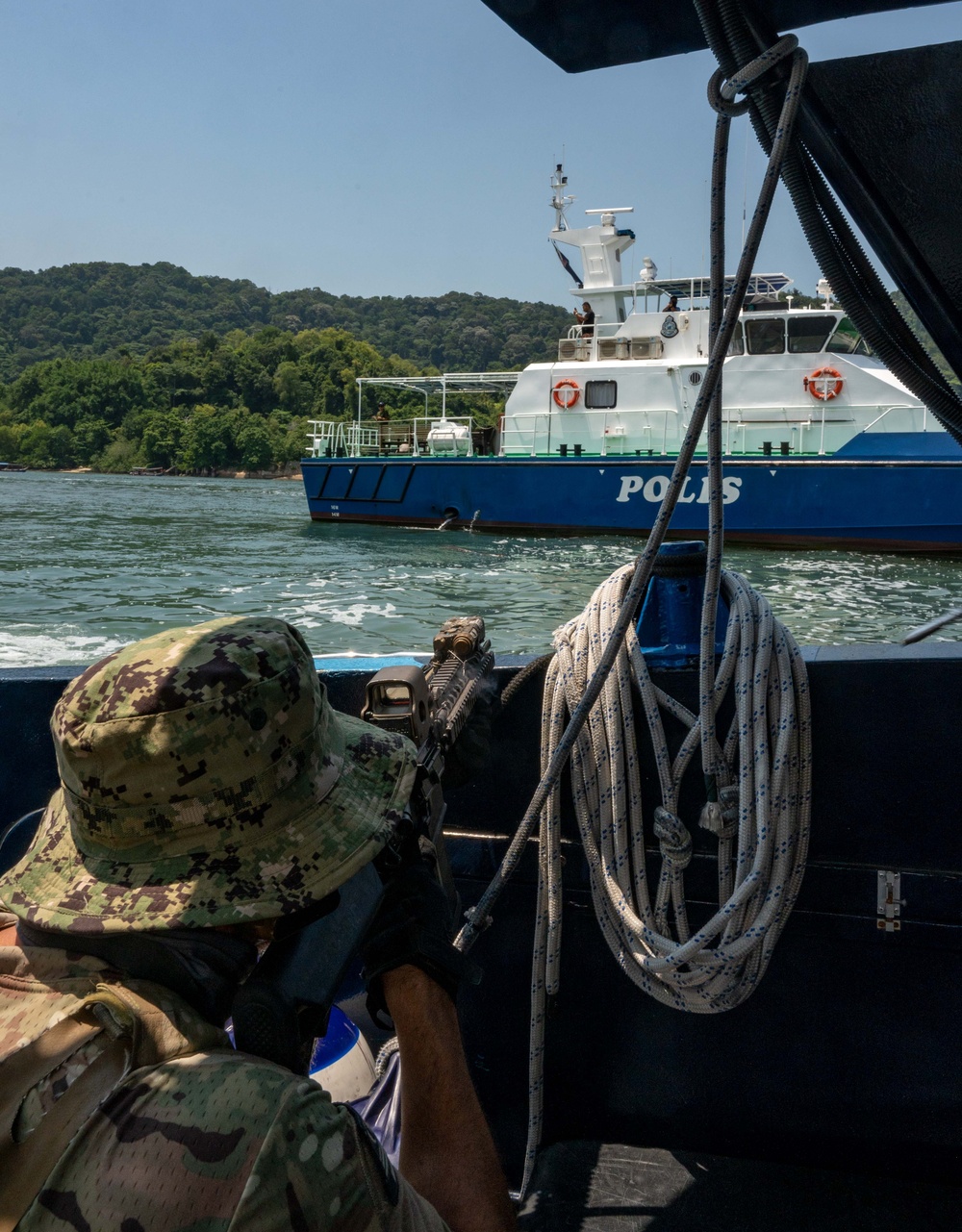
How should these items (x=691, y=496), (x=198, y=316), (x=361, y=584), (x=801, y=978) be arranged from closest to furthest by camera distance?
(x=801, y=978)
(x=361, y=584)
(x=691, y=496)
(x=198, y=316)

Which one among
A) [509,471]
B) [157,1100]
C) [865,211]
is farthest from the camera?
[509,471]

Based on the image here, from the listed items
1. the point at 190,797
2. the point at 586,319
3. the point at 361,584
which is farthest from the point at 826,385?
the point at 190,797

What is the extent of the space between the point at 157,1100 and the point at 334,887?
0.27m

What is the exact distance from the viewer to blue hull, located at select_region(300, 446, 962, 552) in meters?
13.7

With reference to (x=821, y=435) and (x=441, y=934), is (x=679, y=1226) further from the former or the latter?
(x=821, y=435)

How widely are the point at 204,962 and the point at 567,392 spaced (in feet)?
52.4

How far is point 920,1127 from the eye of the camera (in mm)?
1802

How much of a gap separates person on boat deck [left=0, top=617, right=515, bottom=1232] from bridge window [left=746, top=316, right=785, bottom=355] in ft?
49.8

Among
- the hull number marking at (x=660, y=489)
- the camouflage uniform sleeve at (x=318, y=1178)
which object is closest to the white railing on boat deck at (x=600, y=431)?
the hull number marking at (x=660, y=489)

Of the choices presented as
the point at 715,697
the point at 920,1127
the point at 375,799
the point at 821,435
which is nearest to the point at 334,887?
the point at 375,799

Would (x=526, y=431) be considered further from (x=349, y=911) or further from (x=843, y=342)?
(x=349, y=911)

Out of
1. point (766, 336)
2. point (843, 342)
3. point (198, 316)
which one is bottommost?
point (843, 342)

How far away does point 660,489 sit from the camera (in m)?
14.8

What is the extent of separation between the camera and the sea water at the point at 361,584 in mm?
8531
